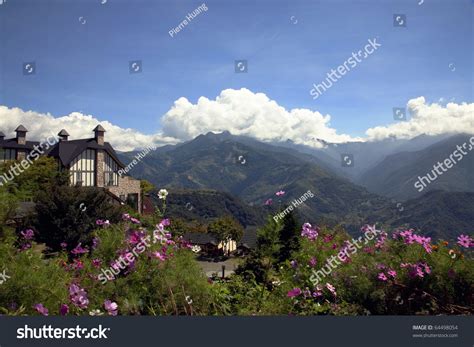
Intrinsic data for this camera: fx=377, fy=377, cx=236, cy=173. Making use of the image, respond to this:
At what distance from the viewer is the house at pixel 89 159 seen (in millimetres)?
36281

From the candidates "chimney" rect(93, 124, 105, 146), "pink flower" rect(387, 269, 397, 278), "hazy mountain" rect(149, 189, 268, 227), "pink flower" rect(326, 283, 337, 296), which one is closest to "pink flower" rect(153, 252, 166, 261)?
"pink flower" rect(326, 283, 337, 296)

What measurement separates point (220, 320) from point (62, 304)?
4.15 ft

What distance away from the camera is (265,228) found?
13.1ft

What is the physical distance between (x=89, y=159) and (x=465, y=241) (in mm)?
38137

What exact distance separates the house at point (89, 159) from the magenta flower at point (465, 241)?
111 feet

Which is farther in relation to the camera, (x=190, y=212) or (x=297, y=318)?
(x=190, y=212)

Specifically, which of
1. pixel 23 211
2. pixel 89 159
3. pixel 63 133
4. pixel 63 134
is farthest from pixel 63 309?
pixel 63 133

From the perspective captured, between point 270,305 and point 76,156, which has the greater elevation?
point 76,156

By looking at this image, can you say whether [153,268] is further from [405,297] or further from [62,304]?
[405,297]

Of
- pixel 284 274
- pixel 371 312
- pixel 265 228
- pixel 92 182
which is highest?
pixel 92 182

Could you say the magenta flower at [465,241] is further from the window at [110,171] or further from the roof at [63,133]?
the roof at [63,133]

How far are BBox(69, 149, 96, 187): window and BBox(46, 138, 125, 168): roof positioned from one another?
1.68ft

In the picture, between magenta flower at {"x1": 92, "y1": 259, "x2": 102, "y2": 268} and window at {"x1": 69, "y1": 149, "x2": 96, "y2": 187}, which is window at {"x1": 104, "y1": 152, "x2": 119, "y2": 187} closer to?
window at {"x1": 69, "y1": 149, "x2": 96, "y2": 187}

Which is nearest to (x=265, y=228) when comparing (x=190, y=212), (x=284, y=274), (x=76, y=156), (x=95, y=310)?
(x=284, y=274)
